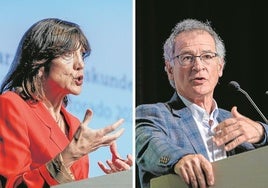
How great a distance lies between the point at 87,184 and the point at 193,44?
134 centimetres

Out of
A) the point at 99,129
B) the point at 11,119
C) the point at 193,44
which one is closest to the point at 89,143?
the point at 99,129

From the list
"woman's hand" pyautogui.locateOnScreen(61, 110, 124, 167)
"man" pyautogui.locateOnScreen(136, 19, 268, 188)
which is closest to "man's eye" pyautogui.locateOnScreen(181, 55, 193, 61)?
"man" pyautogui.locateOnScreen(136, 19, 268, 188)

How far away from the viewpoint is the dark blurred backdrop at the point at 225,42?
5941 millimetres

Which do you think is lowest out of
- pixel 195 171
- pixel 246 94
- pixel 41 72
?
pixel 195 171

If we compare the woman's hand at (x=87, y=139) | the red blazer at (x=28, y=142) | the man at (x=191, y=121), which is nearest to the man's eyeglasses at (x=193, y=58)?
the man at (x=191, y=121)

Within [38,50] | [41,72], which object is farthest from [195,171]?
[38,50]

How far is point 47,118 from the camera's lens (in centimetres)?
605

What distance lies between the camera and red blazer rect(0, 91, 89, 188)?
590 cm

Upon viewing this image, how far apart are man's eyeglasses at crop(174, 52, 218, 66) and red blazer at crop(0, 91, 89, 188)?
986 mm

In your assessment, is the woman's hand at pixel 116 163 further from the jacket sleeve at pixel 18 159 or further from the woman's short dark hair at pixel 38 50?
the woman's short dark hair at pixel 38 50

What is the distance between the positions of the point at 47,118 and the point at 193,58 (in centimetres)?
121

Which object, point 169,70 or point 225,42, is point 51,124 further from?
point 225,42

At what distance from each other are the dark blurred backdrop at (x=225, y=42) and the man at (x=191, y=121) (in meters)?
0.06

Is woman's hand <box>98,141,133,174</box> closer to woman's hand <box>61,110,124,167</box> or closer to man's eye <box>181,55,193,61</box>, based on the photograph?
woman's hand <box>61,110,124,167</box>
